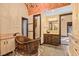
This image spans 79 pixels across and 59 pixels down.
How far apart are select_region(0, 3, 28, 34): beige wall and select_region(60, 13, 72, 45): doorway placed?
593 mm

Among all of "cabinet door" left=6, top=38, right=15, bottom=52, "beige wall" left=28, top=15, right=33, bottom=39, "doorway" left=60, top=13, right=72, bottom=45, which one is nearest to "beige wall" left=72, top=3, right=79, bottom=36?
"doorway" left=60, top=13, right=72, bottom=45

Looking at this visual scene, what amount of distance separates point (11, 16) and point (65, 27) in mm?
847

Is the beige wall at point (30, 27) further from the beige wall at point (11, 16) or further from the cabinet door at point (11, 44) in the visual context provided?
the cabinet door at point (11, 44)

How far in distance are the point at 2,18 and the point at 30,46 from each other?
0.62m

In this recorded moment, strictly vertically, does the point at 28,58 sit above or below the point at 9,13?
below

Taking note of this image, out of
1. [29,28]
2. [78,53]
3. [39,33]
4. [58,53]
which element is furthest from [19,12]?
[78,53]

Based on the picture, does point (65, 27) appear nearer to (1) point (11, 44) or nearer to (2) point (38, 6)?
(2) point (38, 6)

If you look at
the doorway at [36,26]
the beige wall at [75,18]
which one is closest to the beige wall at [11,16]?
the doorway at [36,26]

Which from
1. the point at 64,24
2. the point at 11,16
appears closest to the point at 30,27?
the point at 11,16

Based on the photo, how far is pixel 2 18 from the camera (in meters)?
2.20

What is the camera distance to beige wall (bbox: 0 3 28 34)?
2.19 meters

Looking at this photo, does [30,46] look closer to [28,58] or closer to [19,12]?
[28,58]

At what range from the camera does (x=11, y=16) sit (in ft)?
7.22

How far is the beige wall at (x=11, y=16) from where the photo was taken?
7.18 feet
